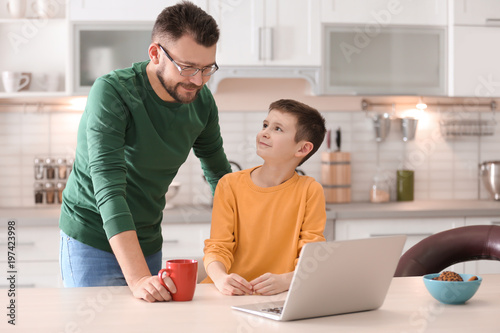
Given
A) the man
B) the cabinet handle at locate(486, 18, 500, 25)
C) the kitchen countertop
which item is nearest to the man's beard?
the man

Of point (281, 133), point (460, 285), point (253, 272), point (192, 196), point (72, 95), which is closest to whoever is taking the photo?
point (460, 285)

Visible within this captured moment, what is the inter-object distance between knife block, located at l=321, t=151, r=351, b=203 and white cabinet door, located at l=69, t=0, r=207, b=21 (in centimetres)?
115

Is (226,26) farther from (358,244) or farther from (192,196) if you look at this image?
(358,244)

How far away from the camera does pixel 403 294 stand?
4.70ft

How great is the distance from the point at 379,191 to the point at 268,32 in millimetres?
1159

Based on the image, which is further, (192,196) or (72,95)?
(192,196)

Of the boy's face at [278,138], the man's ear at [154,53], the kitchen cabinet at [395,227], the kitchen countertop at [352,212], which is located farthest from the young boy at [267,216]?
the kitchen cabinet at [395,227]

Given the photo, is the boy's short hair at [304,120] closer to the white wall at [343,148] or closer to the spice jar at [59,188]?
the white wall at [343,148]

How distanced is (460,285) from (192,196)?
2442mm

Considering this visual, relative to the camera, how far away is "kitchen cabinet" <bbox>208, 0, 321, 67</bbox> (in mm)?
3303

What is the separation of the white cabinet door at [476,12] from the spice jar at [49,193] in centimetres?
246

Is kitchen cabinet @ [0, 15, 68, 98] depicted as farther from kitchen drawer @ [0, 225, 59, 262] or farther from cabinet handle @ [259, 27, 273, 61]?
cabinet handle @ [259, 27, 273, 61]

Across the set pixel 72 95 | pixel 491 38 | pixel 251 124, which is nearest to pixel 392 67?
pixel 491 38

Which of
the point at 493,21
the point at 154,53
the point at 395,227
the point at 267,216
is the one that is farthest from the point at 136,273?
the point at 493,21
